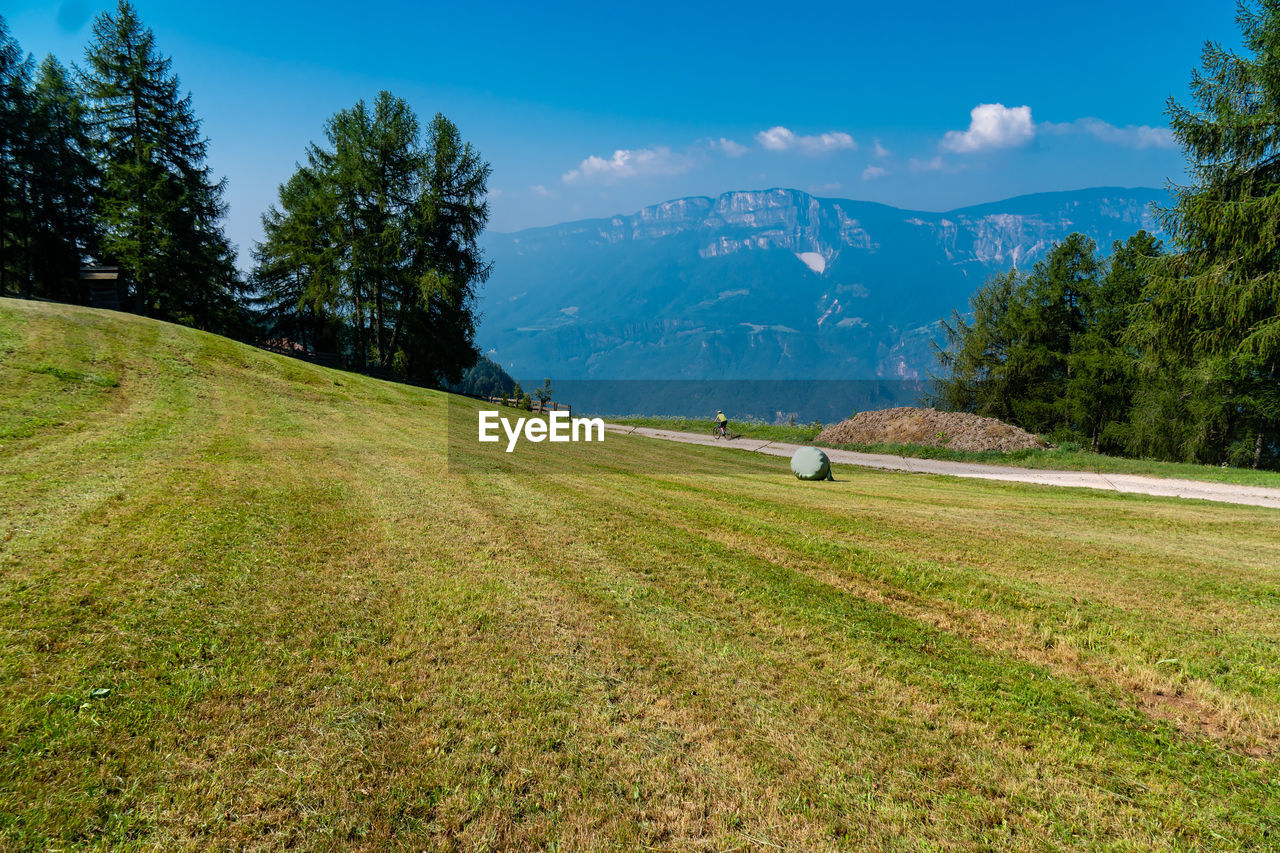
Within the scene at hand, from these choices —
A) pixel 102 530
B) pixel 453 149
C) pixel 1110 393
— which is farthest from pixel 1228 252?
pixel 453 149

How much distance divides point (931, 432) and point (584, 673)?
3018 centimetres

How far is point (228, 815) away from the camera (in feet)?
9.82

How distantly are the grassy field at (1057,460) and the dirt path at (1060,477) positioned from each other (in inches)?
30.2

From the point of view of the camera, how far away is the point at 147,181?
103 ft

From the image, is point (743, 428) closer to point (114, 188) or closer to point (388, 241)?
point (388, 241)

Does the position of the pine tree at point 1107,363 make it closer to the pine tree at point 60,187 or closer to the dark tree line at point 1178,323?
the dark tree line at point 1178,323

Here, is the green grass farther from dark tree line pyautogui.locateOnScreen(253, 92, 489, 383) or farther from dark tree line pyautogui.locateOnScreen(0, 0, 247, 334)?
dark tree line pyautogui.locateOnScreen(0, 0, 247, 334)

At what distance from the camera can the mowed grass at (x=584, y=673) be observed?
3.18m

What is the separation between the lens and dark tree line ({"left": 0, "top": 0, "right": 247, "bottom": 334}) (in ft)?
102

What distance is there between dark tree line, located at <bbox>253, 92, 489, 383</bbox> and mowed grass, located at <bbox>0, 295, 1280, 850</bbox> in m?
31.5

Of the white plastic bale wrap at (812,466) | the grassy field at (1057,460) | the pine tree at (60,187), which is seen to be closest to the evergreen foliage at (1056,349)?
the grassy field at (1057,460)

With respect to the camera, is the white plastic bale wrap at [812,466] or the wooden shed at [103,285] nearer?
the white plastic bale wrap at [812,466]

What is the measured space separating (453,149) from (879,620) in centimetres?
4374

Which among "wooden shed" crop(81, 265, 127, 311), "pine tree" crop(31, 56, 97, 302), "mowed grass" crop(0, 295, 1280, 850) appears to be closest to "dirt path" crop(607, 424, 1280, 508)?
"mowed grass" crop(0, 295, 1280, 850)
